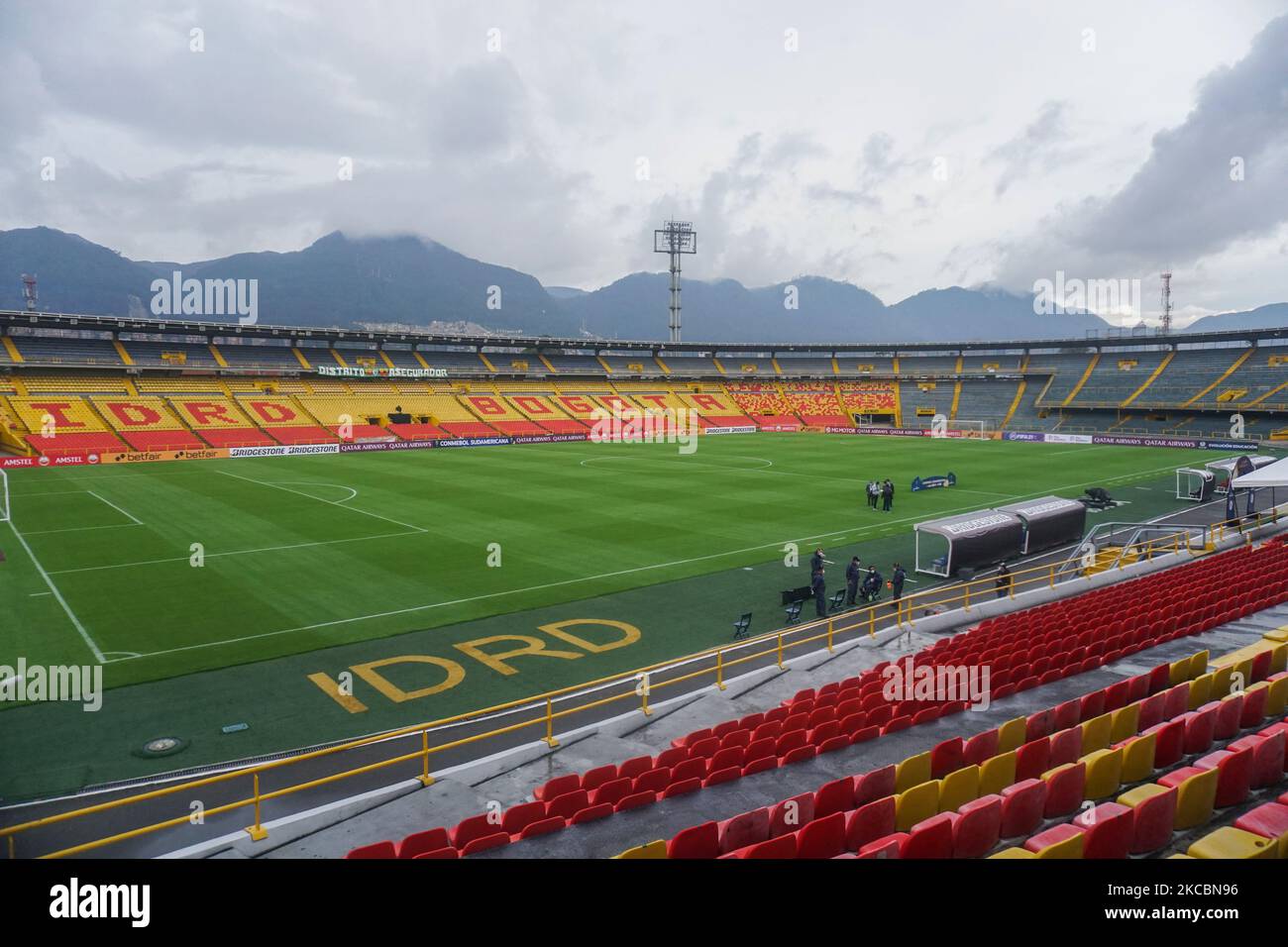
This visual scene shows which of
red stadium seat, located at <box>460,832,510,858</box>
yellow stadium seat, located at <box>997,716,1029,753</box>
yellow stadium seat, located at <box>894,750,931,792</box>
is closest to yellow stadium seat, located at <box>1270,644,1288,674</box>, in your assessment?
yellow stadium seat, located at <box>997,716,1029,753</box>

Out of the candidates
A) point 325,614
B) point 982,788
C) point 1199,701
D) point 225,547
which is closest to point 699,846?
point 982,788

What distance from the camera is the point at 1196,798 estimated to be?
6656 mm

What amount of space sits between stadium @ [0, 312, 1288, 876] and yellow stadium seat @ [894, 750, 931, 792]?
0.04 meters

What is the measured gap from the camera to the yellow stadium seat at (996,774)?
308 inches

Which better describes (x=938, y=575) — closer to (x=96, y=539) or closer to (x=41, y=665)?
(x=41, y=665)

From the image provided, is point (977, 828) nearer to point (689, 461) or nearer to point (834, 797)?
point (834, 797)

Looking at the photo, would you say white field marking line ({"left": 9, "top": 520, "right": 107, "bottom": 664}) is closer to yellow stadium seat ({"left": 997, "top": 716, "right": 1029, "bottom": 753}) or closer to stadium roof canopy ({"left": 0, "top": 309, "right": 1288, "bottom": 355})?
yellow stadium seat ({"left": 997, "top": 716, "right": 1029, "bottom": 753})

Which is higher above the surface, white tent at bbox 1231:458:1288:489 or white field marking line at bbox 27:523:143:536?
white tent at bbox 1231:458:1288:489

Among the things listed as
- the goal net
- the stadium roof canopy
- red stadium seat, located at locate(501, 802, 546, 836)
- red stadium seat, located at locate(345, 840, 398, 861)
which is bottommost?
red stadium seat, located at locate(501, 802, 546, 836)

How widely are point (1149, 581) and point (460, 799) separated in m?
18.1

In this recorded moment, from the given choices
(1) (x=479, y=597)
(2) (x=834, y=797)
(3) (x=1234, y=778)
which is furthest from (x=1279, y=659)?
(1) (x=479, y=597)

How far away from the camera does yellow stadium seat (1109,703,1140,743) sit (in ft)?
29.5

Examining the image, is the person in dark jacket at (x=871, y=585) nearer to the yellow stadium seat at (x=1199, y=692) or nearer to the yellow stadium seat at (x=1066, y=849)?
the yellow stadium seat at (x=1199, y=692)

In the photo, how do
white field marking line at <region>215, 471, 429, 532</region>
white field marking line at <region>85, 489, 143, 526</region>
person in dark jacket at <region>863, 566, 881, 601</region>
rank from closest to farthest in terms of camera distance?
person in dark jacket at <region>863, 566, 881, 601</region> < white field marking line at <region>215, 471, 429, 532</region> < white field marking line at <region>85, 489, 143, 526</region>
